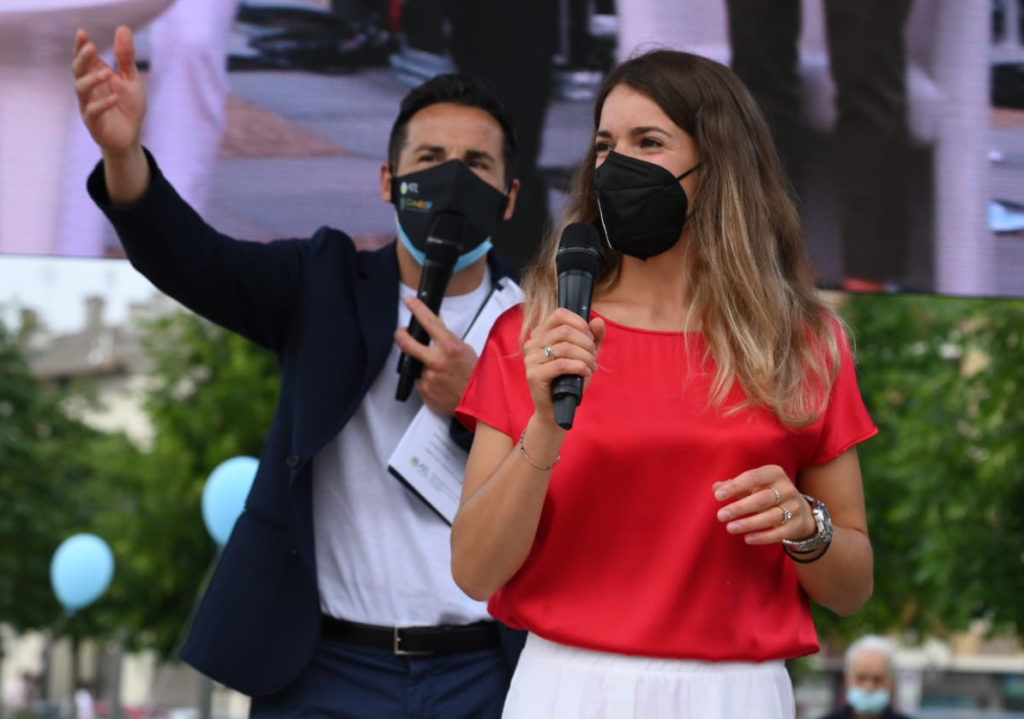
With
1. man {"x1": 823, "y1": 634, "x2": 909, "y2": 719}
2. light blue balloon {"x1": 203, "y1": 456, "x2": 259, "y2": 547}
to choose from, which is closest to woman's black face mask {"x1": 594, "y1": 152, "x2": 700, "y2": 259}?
man {"x1": 823, "y1": 634, "x2": 909, "y2": 719}

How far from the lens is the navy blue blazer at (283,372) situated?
358 centimetres

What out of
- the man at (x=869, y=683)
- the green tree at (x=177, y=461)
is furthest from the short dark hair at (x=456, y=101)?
the green tree at (x=177, y=461)

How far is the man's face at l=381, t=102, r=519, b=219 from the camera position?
4.03 metres

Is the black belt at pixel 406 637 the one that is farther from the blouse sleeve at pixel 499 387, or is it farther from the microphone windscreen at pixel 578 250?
the microphone windscreen at pixel 578 250

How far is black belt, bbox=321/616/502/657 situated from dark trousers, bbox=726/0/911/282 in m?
1.79

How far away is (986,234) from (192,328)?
25.5 m

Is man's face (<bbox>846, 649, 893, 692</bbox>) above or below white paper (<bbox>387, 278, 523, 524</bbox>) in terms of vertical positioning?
below

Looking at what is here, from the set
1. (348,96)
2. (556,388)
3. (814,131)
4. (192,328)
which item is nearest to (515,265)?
(348,96)

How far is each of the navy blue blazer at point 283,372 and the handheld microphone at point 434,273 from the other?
109 mm

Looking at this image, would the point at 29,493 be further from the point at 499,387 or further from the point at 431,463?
the point at 499,387

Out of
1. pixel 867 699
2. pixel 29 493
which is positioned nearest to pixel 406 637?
pixel 867 699

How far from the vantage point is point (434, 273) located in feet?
12.5

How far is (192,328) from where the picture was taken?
95.5 ft

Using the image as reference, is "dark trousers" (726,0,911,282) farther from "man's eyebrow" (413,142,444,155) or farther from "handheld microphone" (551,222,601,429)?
"handheld microphone" (551,222,601,429)
